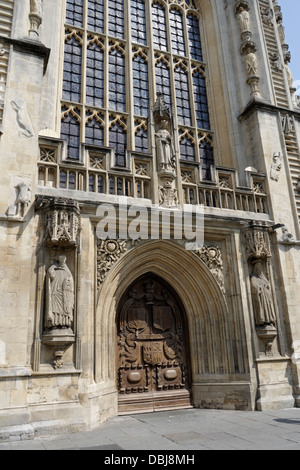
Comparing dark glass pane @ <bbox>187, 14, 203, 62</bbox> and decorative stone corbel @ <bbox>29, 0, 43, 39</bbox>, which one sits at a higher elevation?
dark glass pane @ <bbox>187, 14, 203, 62</bbox>

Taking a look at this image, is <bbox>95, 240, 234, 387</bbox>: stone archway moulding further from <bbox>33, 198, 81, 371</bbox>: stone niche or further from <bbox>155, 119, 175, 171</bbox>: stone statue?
<bbox>155, 119, 175, 171</bbox>: stone statue

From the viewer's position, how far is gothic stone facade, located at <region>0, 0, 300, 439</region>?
25.1 feet

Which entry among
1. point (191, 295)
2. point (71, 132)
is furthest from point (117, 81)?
point (191, 295)

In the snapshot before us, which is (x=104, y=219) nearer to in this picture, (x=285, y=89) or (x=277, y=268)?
(x=277, y=268)

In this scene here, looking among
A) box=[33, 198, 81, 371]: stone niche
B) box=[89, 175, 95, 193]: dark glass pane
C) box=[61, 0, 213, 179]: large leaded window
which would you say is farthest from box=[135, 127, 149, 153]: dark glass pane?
box=[33, 198, 81, 371]: stone niche

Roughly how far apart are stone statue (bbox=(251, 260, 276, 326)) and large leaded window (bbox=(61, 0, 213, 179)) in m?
4.17

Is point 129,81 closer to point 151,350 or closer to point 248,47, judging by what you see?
point 248,47

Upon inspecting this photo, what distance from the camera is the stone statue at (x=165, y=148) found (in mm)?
10039

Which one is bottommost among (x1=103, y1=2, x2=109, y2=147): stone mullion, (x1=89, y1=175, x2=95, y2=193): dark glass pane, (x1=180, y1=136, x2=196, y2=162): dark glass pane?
(x1=89, y1=175, x2=95, y2=193): dark glass pane

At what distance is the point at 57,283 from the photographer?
25.5 ft

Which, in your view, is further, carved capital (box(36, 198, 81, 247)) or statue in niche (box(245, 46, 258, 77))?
statue in niche (box(245, 46, 258, 77))
